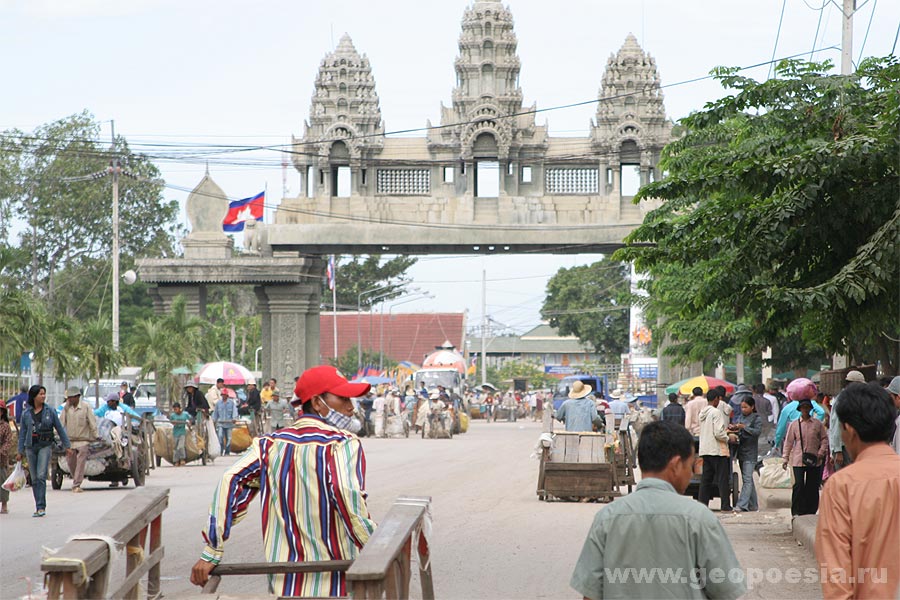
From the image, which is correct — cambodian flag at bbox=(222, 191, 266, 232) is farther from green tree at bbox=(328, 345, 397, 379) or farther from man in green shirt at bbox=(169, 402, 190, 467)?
green tree at bbox=(328, 345, 397, 379)

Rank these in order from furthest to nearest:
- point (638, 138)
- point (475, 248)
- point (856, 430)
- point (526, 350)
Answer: point (526, 350) < point (638, 138) < point (475, 248) < point (856, 430)

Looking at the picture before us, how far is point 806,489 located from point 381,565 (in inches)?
408

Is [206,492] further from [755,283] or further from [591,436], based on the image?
[755,283]

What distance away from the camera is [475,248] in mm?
49500

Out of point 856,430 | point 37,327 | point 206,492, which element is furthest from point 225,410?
point 856,430

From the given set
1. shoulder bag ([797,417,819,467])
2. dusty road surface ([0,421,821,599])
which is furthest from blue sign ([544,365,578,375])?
shoulder bag ([797,417,819,467])

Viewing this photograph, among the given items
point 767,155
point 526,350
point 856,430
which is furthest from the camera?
point 526,350

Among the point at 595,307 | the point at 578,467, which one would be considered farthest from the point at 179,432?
the point at 595,307

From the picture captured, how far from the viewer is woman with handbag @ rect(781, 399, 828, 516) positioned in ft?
47.2

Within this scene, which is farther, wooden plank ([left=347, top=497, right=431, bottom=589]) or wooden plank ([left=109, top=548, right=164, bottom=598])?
wooden plank ([left=109, top=548, right=164, bottom=598])

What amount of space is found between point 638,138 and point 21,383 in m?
27.3

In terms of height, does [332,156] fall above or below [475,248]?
above

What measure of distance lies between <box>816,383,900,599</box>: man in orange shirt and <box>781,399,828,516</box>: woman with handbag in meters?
9.27

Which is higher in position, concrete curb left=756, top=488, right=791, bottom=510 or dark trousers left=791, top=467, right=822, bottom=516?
dark trousers left=791, top=467, right=822, bottom=516
